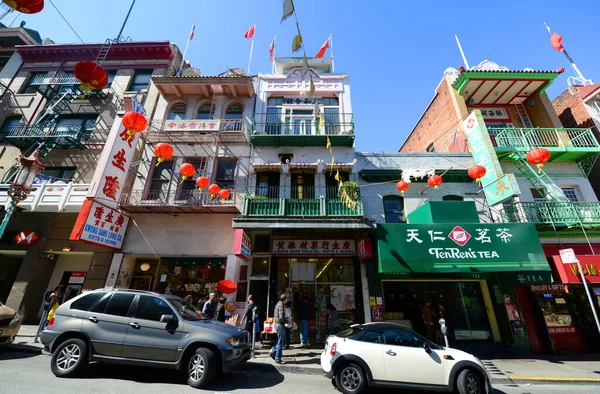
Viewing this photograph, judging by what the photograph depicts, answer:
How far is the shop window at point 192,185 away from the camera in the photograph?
13.7m

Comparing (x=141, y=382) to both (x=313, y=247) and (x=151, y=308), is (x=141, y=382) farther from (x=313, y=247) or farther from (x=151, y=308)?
(x=313, y=247)

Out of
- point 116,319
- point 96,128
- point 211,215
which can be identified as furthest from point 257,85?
point 116,319

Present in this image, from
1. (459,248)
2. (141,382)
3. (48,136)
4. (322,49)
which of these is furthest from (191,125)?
(459,248)

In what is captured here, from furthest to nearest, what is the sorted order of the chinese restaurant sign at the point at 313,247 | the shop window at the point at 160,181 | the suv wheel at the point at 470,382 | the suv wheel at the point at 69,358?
the shop window at the point at 160,181
the chinese restaurant sign at the point at 313,247
the suv wheel at the point at 470,382
the suv wheel at the point at 69,358

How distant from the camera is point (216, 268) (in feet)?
43.1

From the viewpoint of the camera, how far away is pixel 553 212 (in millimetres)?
12320

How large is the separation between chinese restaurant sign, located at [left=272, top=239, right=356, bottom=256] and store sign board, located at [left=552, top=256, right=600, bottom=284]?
27.2 feet

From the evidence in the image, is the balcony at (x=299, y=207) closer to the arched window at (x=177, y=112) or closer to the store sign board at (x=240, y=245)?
the store sign board at (x=240, y=245)

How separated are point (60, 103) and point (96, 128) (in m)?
3.11

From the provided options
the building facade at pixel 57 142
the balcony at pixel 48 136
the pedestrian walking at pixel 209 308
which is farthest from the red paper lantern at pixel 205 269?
the balcony at pixel 48 136

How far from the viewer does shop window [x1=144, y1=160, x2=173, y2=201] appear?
13.8m

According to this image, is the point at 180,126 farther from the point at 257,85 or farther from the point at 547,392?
the point at 547,392

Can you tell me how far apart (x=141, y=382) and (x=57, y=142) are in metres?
15.7

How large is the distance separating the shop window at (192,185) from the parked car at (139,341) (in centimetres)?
803
